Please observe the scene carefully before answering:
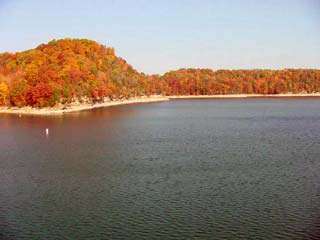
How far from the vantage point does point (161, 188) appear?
36000 millimetres

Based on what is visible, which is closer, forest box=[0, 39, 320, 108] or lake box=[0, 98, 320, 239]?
lake box=[0, 98, 320, 239]

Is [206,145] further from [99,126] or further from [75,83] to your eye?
[75,83]

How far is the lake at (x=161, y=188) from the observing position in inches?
1080

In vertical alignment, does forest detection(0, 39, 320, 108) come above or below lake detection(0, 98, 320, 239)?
above

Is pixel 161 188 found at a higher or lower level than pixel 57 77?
lower

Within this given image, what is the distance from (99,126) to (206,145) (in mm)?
30367

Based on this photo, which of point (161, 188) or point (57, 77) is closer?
point (161, 188)

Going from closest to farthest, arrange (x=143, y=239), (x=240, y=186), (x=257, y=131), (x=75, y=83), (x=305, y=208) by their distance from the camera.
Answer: (x=143, y=239)
(x=305, y=208)
(x=240, y=186)
(x=257, y=131)
(x=75, y=83)

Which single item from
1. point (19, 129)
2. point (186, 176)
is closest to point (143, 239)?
point (186, 176)

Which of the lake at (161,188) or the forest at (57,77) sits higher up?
the forest at (57,77)

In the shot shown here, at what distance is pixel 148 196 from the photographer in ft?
111

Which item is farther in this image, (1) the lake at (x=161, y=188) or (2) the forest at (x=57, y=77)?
(2) the forest at (x=57, y=77)

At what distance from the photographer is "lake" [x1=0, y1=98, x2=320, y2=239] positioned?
2742 cm

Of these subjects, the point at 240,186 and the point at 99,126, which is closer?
the point at 240,186
